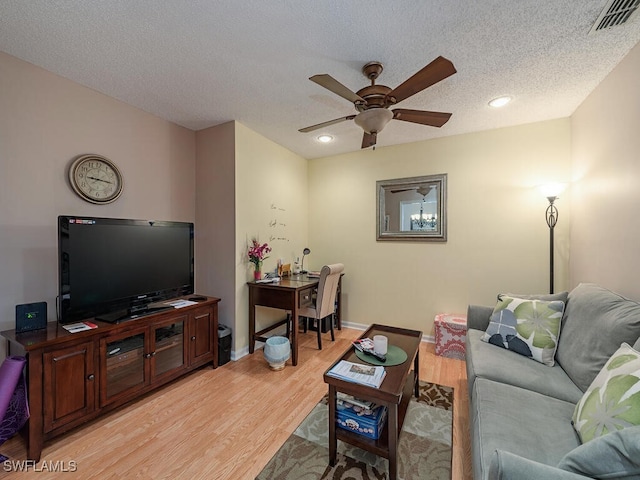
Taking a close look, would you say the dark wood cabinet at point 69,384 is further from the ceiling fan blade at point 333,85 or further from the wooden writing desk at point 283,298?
the ceiling fan blade at point 333,85

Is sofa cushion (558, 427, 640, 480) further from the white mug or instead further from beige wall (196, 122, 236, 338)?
beige wall (196, 122, 236, 338)

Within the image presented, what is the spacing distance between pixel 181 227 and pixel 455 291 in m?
3.04

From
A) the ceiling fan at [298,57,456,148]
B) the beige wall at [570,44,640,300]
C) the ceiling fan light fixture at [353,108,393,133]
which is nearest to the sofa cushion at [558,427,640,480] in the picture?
the beige wall at [570,44,640,300]

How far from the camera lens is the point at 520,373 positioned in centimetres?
165

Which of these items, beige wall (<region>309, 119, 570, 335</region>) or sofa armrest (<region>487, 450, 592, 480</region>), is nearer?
sofa armrest (<region>487, 450, 592, 480</region>)

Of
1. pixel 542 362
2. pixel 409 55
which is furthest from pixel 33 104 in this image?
pixel 542 362

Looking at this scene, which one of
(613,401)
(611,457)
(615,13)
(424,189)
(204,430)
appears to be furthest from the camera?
(424,189)

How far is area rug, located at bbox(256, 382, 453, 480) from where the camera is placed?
148 centimetres

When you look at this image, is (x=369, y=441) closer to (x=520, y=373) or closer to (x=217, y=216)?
(x=520, y=373)

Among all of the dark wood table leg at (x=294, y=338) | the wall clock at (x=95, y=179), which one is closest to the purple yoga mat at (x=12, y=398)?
the wall clock at (x=95, y=179)

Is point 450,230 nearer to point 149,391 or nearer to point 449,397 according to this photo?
point 449,397

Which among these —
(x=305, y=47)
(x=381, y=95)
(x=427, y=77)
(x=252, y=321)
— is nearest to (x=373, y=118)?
(x=381, y=95)

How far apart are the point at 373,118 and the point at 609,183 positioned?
1.87 metres

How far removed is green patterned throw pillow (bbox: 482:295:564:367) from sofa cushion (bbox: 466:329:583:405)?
62mm
